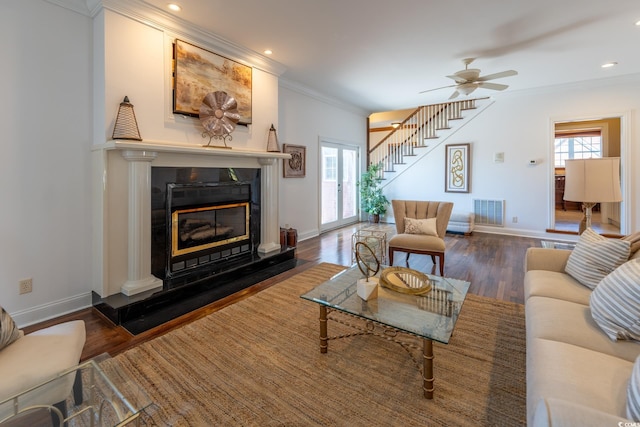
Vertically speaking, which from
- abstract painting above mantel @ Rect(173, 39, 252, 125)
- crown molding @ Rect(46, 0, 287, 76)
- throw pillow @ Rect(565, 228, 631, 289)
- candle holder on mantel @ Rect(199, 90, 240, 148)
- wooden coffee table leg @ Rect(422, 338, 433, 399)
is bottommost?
wooden coffee table leg @ Rect(422, 338, 433, 399)

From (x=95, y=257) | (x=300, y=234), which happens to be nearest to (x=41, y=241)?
(x=95, y=257)

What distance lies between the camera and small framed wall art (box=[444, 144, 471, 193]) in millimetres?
6570

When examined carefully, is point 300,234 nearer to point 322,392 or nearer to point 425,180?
point 425,180

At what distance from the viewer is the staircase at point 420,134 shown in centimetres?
655

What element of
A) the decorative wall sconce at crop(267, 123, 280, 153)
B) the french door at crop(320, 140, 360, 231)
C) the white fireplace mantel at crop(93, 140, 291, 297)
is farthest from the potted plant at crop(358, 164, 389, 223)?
the white fireplace mantel at crop(93, 140, 291, 297)

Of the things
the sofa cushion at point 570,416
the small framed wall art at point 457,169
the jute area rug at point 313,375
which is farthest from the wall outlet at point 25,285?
the small framed wall art at point 457,169

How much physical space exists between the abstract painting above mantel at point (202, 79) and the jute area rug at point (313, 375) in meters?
2.26

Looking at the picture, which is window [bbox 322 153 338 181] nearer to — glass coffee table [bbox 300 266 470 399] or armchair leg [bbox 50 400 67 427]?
glass coffee table [bbox 300 266 470 399]

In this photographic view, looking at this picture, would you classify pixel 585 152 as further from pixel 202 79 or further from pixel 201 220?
pixel 201 220

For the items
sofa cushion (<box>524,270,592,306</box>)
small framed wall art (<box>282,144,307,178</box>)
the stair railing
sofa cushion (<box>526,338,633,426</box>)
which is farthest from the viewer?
the stair railing

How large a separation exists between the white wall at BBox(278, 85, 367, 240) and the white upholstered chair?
3.77m

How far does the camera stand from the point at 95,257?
2.86 metres

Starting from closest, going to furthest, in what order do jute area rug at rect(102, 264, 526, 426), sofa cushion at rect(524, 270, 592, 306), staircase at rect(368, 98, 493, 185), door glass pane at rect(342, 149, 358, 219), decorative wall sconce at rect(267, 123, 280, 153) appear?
jute area rug at rect(102, 264, 526, 426)
sofa cushion at rect(524, 270, 592, 306)
decorative wall sconce at rect(267, 123, 280, 153)
staircase at rect(368, 98, 493, 185)
door glass pane at rect(342, 149, 358, 219)

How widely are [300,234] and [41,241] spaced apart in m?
3.65
